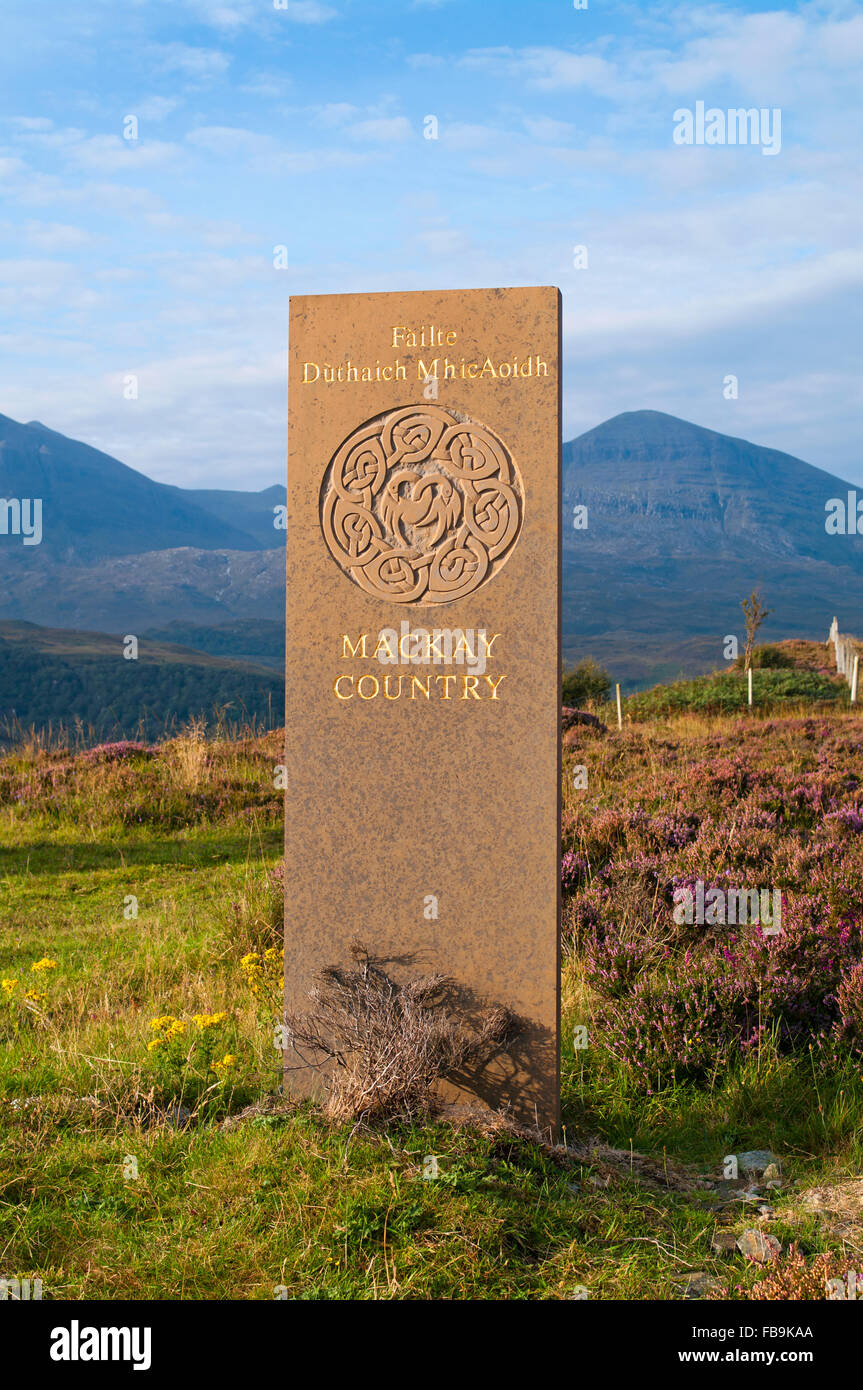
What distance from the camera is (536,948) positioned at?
4559 millimetres

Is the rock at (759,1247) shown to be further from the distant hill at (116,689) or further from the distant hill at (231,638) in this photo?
the distant hill at (231,638)

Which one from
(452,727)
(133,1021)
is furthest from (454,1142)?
(133,1021)

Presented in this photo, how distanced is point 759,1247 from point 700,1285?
0.28 m

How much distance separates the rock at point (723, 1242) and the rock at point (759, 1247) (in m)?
0.04

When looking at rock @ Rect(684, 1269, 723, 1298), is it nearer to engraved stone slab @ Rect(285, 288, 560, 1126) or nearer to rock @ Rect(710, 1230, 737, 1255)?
rock @ Rect(710, 1230, 737, 1255)

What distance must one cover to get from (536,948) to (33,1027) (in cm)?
304

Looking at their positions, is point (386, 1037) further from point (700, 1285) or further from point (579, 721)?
point (579, 721)

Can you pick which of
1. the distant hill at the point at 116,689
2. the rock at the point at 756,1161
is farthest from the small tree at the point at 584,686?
the distant hill at the point at 116,689

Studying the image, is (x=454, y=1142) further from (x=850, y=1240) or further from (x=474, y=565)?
(x=474, y=565)

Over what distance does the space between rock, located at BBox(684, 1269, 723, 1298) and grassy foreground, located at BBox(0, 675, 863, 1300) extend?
0.11ft

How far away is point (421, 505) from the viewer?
182 inches

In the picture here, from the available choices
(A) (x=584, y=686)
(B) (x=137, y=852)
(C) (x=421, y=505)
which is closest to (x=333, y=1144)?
(C) (x=421, y=505)

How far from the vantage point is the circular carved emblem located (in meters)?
4.53

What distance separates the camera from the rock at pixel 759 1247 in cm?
344
